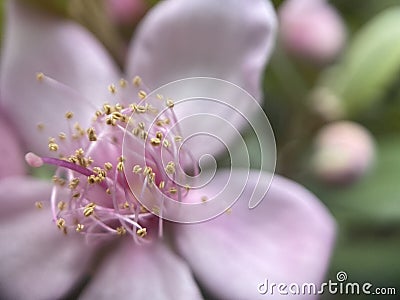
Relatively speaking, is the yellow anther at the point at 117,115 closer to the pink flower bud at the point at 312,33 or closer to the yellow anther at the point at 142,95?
the yellow anther at the point at 142,95

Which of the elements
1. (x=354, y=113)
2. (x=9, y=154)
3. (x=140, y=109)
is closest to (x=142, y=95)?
(x=140, y=109)

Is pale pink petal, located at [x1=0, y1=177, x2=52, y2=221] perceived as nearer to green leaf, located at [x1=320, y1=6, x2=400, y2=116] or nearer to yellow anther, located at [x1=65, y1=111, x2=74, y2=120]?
yellow anther, located at [x1=65, y1=111, x2=74, y2=120]

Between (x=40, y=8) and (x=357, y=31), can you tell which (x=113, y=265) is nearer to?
(x=40, y=8)

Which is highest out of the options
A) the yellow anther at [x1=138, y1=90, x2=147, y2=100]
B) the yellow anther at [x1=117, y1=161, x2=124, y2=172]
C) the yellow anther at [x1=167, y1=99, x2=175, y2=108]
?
the yellow anther at [x1=138, y1=90, x2=147, y2=100]

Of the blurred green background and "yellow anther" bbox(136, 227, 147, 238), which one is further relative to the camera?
the blurred green background

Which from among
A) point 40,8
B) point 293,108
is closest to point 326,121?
point 293,108

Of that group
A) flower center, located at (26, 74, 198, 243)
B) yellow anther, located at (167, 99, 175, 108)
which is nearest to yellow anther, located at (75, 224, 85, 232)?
flower center, located at (26, 74, 198, 243)
